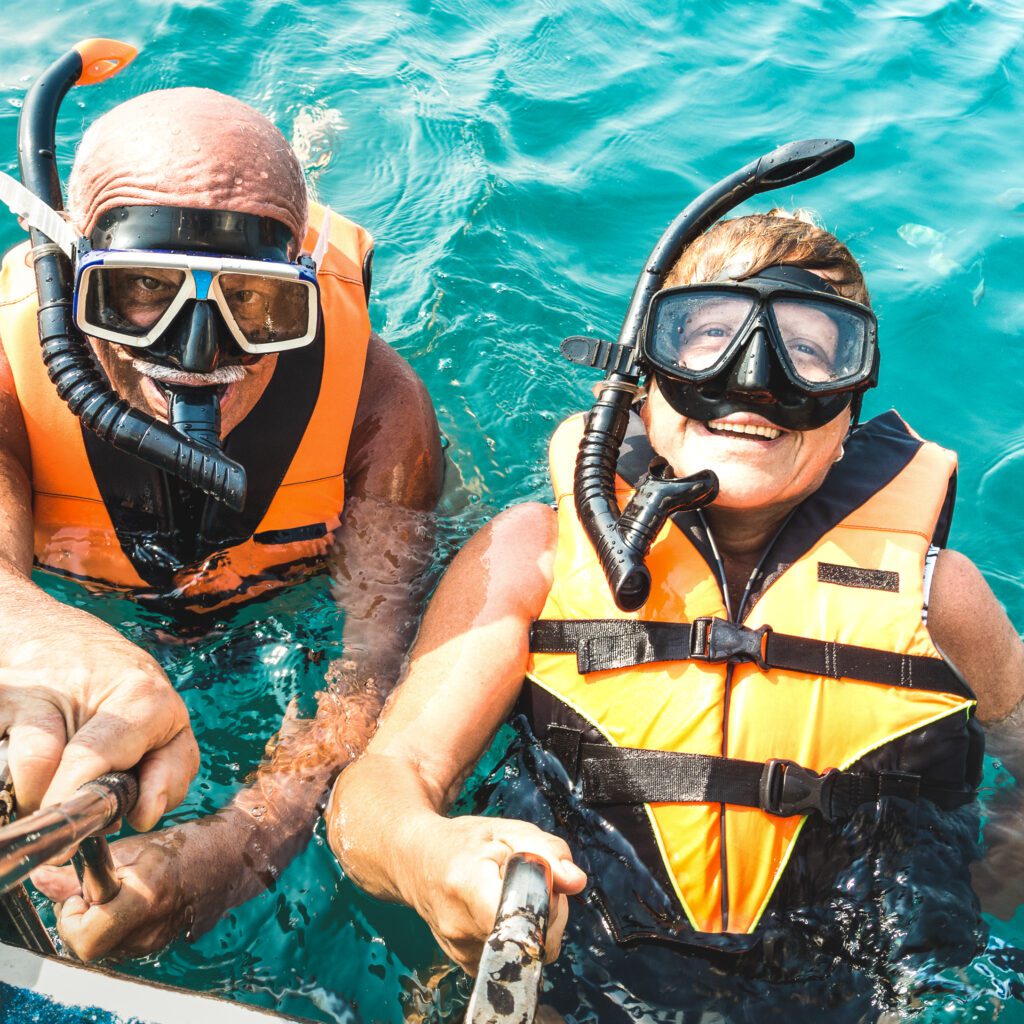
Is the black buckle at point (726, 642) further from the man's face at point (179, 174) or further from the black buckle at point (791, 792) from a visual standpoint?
the man's face at point (179, 174)

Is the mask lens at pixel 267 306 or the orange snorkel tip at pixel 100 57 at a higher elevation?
the orange snorkel tip at pixel 100 57

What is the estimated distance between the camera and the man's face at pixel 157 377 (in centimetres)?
285

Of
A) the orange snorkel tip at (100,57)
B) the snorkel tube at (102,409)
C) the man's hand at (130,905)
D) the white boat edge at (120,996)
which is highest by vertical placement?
the orange snorkel tip at (100,57)

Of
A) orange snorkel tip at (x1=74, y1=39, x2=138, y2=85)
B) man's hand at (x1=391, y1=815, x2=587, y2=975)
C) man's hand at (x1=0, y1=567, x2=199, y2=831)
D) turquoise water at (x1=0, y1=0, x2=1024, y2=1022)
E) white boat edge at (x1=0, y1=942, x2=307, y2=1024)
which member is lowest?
white boat edge at (x1=0, y1=942, x2=307, y2=1024)

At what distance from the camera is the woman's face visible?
2717 millimetres

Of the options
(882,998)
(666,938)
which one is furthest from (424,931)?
(882,998)

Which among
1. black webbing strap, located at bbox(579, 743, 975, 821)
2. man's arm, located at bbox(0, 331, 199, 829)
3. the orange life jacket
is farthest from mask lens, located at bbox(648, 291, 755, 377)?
man's arm, located at bbox(0, 331, 199, 829)

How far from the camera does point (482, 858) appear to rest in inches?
77.6

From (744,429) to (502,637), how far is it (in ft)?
2.65

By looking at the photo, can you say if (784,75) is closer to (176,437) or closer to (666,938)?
(176,437)

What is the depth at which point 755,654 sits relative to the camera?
2.70 m

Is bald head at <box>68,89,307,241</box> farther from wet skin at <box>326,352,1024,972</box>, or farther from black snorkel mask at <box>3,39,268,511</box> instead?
wet skin at <box>326,352,1024,972</box>

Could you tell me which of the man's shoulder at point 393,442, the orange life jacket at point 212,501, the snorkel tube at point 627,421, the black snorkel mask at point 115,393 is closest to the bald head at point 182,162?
the black snorkel mask at point 115,393

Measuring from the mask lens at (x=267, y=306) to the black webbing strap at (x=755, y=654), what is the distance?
1.18 m
